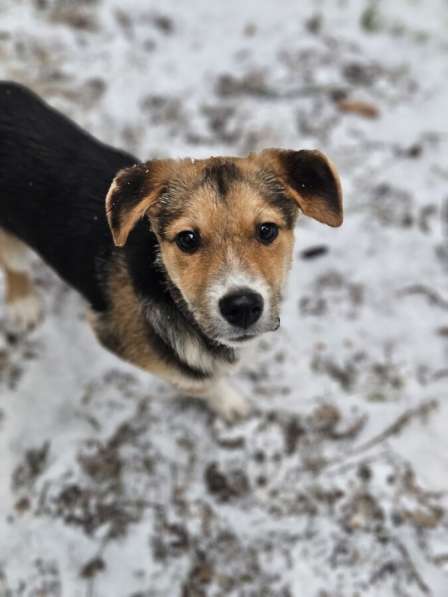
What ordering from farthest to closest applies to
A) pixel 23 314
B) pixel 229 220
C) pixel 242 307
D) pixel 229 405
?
pixel 23 314 < pixel 229 405 < pixel 229 220 < pixel 242 307

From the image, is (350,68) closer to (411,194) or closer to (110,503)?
(411,194)

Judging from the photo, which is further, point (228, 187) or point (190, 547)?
point (190, 547)

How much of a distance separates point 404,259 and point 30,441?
3205 mm

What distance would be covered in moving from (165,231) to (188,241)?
0.51ft

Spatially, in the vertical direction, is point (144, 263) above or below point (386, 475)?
above

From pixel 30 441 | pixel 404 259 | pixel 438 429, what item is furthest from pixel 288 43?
pixel 30 441

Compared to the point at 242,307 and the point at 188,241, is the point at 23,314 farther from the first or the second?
the point at 242,307

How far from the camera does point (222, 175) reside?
96.6 inches

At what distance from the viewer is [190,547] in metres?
3.23

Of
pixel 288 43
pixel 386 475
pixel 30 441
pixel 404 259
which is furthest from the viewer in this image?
pixel 288 43

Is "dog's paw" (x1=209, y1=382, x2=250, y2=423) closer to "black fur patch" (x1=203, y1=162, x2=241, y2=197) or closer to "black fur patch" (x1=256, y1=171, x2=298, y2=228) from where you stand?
"black fur patch" (x1=256, y1=171, x2=298, y2=228)

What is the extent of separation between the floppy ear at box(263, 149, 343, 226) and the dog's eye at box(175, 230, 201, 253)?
20.7 inches

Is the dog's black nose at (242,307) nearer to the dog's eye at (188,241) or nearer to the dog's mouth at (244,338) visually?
the dog's mouth at (244,338)

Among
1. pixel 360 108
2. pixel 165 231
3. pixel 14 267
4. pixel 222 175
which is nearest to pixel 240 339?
pixel 165 231
